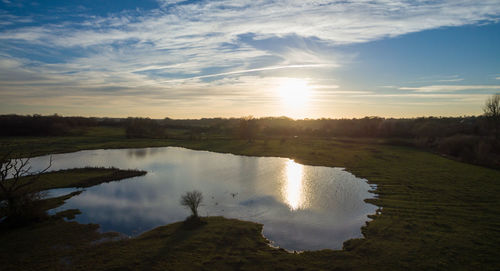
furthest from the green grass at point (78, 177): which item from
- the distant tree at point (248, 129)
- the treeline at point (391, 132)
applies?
the treeline at point (391, 132)

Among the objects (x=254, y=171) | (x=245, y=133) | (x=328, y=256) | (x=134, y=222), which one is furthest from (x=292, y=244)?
(x=245, y=133)

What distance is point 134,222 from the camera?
19.9 metres

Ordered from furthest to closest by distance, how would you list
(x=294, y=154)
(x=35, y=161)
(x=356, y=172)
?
(x=294, y=154) < (x=35, y=161) < (x=356, y=172)

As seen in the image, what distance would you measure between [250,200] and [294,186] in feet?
23.7

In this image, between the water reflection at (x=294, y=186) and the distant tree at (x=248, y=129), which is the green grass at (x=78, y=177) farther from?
the distant tree at (x=248, y=129)

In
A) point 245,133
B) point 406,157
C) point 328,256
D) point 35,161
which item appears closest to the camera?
point 328,256

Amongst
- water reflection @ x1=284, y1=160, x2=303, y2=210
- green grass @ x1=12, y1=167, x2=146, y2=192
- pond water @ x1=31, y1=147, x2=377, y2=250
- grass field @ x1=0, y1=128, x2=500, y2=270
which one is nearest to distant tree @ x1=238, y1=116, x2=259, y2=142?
water reflection @ x1=284, y1=160, x2=303, y2=210

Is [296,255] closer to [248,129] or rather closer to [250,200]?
[250,200]

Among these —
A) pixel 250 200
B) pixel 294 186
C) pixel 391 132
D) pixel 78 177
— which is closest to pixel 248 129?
pixel 391 132

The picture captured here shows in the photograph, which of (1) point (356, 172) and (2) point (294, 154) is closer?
(1) point (356, 172)

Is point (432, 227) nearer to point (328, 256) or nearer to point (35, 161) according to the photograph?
point (328, 256)

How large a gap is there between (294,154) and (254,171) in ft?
58.6

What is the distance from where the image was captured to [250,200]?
2520 cm

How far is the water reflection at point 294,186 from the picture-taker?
24719mm
